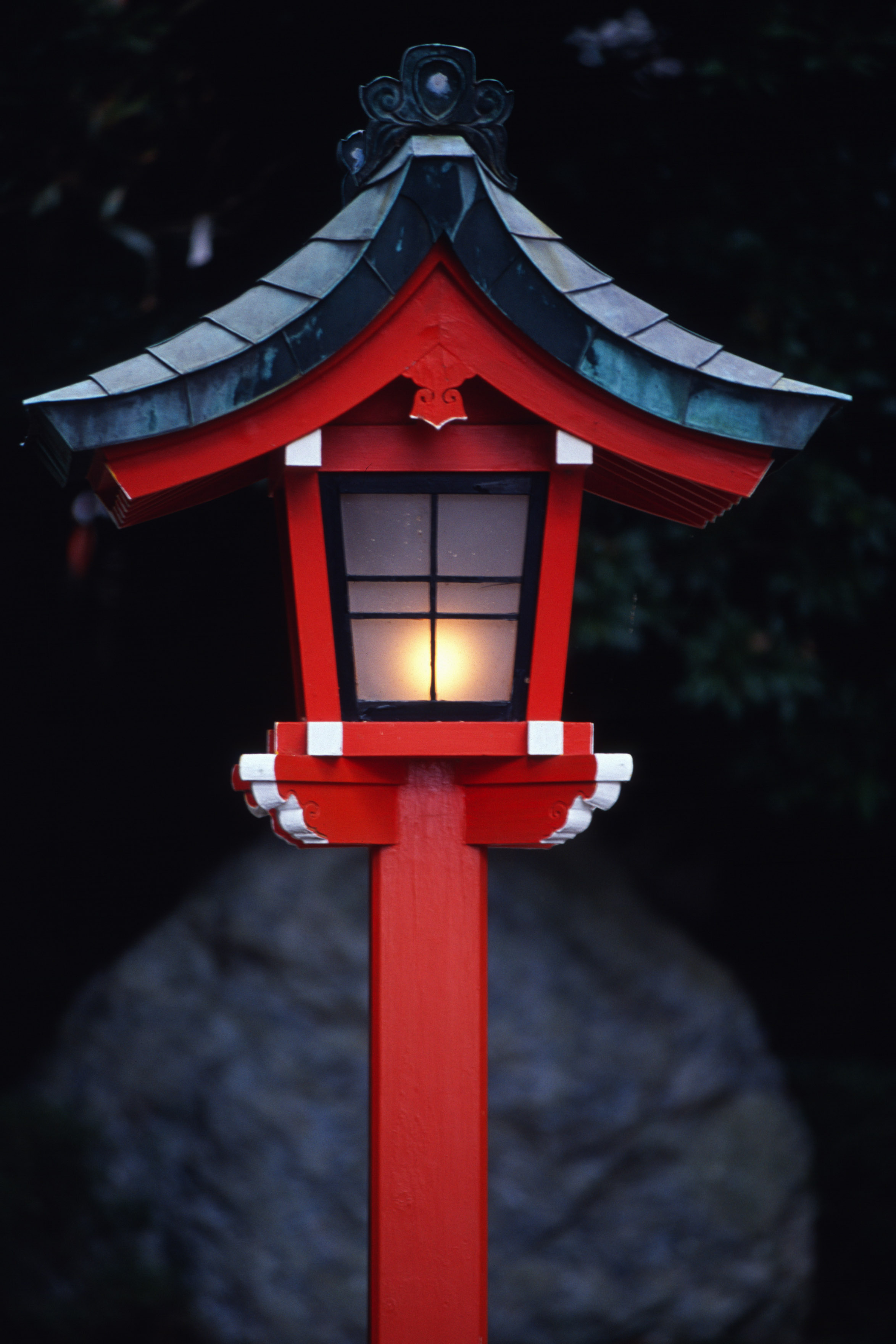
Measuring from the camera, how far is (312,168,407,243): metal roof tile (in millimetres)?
1550

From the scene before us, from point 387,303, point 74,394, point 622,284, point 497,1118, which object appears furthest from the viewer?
point 497,1118

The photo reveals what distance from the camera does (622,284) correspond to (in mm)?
3225

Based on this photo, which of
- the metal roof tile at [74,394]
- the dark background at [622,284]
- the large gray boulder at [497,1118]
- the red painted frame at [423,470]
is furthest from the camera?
the large gray boulder at [497,1118]

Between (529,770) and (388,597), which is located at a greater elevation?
(388,597)

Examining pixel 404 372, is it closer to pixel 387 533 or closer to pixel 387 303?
pixel 387 303

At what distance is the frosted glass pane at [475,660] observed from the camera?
1707 mm

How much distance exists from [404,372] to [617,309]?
32 centimetres

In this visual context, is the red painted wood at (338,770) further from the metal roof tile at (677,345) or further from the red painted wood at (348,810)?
the metal roof tile at (677,345)

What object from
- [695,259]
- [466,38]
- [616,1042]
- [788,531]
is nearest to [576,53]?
[466,38]

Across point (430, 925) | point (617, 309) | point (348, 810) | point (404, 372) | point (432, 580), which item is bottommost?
point (430, 925)

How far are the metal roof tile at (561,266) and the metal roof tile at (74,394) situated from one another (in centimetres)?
60

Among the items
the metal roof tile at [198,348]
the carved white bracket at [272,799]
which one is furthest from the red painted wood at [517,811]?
the metal roof tile at [198,348]

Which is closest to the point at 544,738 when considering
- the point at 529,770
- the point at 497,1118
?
the point at 529,770

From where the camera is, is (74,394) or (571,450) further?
(571,450)
